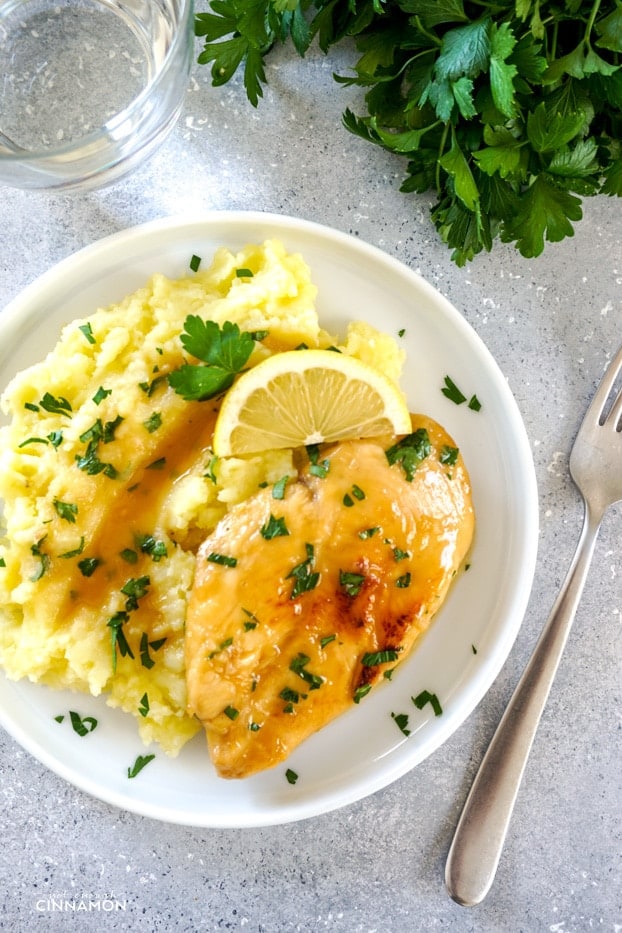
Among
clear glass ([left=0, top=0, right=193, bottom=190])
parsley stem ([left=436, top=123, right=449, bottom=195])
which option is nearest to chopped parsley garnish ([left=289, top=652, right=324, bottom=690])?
parsley stem ([left=436, top=123, right=449, bottom=195])

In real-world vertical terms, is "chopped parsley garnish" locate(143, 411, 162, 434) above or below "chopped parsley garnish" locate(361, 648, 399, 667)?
above

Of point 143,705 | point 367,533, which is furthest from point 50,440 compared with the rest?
point 367,533

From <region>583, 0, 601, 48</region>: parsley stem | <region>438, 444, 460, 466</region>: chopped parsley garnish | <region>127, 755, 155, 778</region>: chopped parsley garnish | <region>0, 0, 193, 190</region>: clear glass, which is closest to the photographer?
<region>583, 0, 601, 48</region>: parsley stem

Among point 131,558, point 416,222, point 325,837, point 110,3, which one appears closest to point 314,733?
point 325,837

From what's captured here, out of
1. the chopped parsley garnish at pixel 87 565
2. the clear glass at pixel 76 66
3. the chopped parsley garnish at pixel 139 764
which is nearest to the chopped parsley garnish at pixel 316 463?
the chopped parsley garnish at pixel 87 565

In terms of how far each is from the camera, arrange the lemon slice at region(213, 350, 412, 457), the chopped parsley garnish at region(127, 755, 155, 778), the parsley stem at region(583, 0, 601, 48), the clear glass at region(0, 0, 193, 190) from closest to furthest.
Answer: the parsley stem at region(583, 0, 601, 48), the lemon slice at region(213, 350, 412, 457), the chopped parsley garnish at region(127, 755, 155, 778), the clear glass at region(0, 0, 193, 190)

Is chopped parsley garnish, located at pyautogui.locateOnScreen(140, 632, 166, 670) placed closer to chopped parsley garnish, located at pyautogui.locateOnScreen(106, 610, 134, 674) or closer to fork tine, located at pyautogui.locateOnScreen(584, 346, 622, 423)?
chopped parsley garnish, located at pyautogui.locateOnScreen(106, 610, 134, 674)
